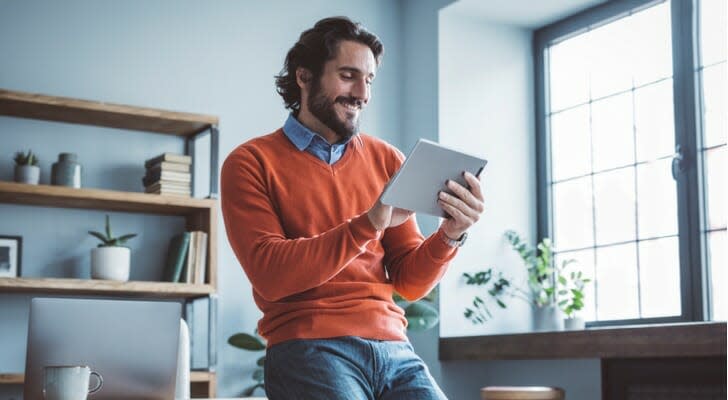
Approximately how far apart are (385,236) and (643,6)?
293 cm

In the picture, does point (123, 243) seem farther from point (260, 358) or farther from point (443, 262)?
point (443, 262)

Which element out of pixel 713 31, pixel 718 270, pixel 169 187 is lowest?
pixel 718 270

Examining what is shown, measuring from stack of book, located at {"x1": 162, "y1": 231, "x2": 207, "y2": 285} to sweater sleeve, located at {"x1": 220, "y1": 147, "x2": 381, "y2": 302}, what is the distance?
2280 mm

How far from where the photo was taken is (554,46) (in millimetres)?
5141

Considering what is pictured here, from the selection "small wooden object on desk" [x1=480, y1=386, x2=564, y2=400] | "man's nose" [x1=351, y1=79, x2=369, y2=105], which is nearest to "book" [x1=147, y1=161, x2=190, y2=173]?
"small wooden object on desk" [x1=480, y1=386, x2=564, y2=400]

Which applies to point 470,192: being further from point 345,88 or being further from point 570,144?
point 570,144

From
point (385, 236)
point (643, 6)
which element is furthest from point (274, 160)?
point (643, 6)

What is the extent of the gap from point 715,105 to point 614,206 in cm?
72

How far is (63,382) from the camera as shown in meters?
1.85

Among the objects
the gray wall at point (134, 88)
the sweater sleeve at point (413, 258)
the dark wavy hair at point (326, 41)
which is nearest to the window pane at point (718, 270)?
the gray wall at point (134, 88)

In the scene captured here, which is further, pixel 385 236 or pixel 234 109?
pixel 234 109

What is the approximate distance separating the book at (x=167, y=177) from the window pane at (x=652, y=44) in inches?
84.6

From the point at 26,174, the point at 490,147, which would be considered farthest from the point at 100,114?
the point at 490,147

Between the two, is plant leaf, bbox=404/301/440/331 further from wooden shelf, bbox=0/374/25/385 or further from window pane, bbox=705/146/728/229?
wooden shelf, bbox=0/374/25/385
